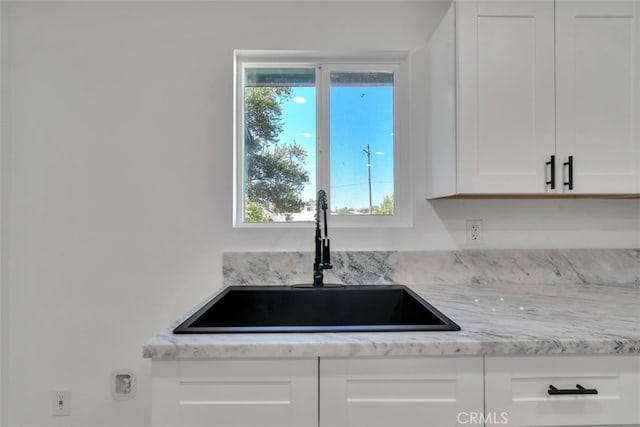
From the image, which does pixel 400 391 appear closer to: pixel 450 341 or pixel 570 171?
pixel 450 341

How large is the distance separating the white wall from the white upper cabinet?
1.07 ft

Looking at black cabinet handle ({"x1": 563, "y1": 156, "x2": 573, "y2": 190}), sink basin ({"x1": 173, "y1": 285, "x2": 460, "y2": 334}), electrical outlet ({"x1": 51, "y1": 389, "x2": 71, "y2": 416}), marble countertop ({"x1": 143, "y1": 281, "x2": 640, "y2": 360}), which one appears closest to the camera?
marble countertop ({"x1": 143, "y1": 281, "x2": 640, "y2": 360})

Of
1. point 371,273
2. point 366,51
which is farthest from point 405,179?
point 366,51

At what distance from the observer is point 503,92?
1.31 metres

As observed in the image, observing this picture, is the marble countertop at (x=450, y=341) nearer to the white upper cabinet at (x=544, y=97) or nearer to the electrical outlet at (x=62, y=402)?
the white upper cabinet at (x=544, y=97)

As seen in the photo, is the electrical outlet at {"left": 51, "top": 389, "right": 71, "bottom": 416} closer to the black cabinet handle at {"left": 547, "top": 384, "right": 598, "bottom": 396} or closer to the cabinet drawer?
the cabinet drawer

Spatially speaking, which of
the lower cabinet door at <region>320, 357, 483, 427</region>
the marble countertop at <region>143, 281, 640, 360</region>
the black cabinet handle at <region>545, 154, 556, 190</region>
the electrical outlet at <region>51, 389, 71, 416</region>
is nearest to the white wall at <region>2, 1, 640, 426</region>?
the electrical outlet at <region>51, 389, 71, 416</region>

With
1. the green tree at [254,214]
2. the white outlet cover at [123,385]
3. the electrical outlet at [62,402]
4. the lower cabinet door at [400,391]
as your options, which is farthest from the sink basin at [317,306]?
the electrical outlet at [62,402]

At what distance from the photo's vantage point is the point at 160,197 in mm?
1606

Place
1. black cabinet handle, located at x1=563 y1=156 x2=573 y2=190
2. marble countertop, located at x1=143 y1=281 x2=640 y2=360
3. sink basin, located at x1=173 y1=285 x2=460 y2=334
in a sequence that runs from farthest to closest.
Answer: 1. sink basin, located at x1=173 y1=285 x2=460 y2=334
2. black cabinet handle, located at x1=563 y1=156 x2=573 y2=190
3. marble countertop, located at x1=143 y1=281 x2=640 y2=360

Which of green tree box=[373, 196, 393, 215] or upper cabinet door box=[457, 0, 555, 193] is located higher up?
upper cabinet door box=[457, 0, 555, 193]

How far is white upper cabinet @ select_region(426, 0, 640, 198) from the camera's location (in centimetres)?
131

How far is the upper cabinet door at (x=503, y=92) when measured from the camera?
1312mm

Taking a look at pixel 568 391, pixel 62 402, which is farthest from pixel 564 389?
pixel 62 402
